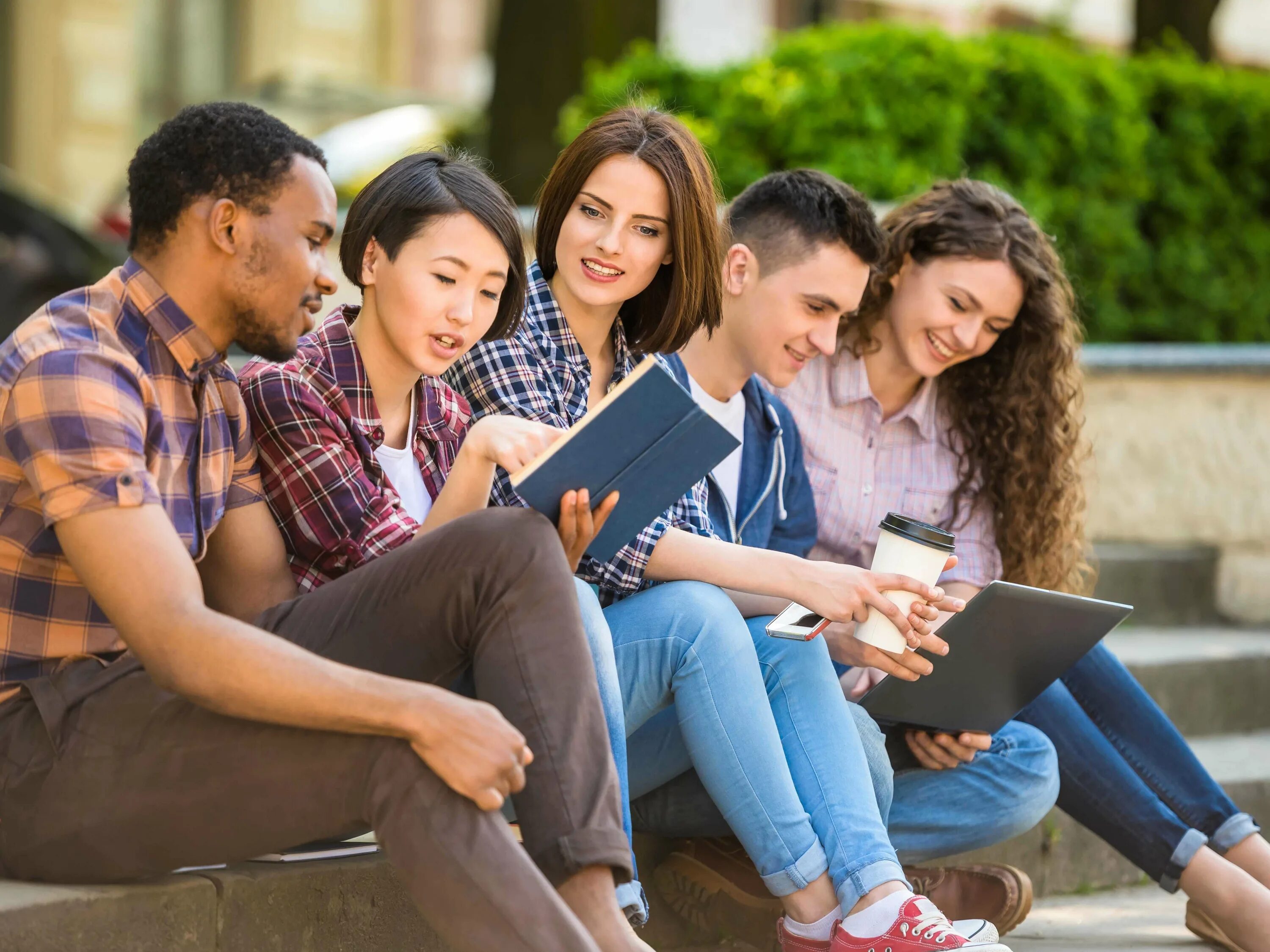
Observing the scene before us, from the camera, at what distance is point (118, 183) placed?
11992 mm

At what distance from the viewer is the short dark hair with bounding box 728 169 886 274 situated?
3113 mm

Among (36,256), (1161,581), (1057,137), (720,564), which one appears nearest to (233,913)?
(720,564)

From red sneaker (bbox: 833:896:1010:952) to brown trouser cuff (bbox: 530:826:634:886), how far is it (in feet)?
1.95

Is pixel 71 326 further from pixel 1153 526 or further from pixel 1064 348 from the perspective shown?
pixel 1153 526

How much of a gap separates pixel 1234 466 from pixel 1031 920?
216 cm

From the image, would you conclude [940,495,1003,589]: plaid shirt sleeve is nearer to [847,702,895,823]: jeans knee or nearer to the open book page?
[847,702,895,823]: jeans knee

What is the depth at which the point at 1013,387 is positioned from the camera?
3.47m

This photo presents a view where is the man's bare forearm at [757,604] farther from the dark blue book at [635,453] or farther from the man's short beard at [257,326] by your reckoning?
the man's short beard at [257,326]

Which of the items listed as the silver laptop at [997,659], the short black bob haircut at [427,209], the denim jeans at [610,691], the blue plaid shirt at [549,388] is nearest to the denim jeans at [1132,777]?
the silver laptop at [997,659]

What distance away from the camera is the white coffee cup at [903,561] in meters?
2.55

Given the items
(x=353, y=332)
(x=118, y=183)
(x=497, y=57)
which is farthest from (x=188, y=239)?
(x=118, y=183)

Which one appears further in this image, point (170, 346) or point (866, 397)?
point (866, 397)

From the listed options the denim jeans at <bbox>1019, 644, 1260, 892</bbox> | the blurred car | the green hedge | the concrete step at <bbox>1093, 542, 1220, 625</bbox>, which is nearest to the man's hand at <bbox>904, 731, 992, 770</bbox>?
the denim jeans at <bbox>1019, 644, 1260, 892</bbox>

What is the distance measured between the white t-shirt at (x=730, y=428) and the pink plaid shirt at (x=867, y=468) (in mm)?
237
